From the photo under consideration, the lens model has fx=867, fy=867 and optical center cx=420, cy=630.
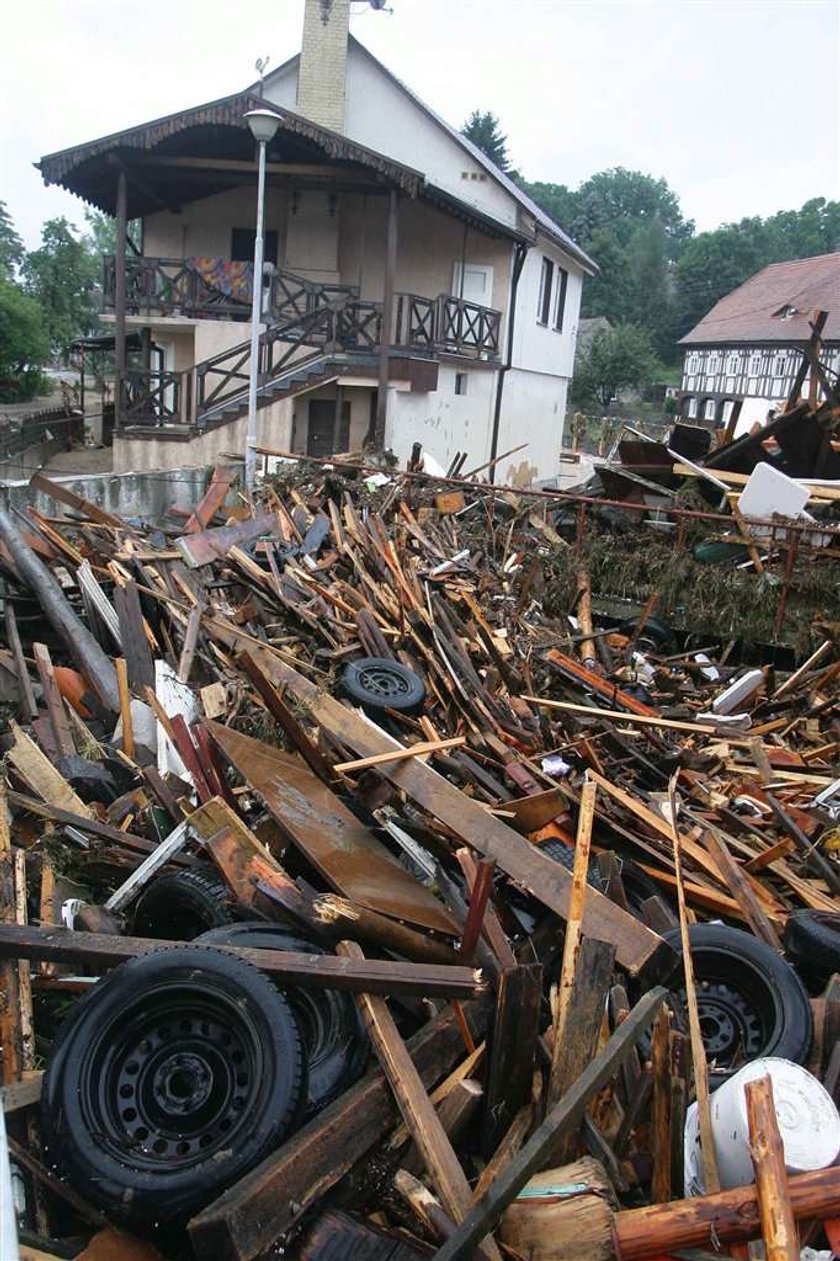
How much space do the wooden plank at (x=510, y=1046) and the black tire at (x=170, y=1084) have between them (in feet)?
2.33

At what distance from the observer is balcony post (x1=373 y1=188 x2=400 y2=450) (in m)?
18.1

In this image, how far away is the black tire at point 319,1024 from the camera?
10.2 ft

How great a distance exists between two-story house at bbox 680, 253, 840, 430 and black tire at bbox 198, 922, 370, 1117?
143 feet

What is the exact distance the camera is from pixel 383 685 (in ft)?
23.3

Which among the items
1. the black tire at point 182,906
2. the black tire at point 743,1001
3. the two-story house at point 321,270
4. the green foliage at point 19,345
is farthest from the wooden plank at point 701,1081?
the green foliage at point 19,345

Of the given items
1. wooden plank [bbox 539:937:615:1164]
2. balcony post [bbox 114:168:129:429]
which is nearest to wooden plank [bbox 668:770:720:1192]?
wooden plank [bbox 539:937:615:1164]

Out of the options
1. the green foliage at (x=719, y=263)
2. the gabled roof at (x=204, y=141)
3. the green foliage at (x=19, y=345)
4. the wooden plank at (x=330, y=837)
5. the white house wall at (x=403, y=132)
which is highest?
the green foliage at (x=719, y=263)

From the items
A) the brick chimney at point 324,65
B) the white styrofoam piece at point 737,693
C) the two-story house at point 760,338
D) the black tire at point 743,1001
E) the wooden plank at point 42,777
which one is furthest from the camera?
the two-story house at point 760,338

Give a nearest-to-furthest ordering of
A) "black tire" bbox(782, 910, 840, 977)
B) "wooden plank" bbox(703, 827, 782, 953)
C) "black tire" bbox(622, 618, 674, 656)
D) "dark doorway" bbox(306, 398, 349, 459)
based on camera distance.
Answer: "black tire" bbox(782, 910, 840, 977), "wooden plank" bbox(703, 827, 782, 953), "black tire" bbox(622, 618, 674, 656), "dark doorway" bbox(306, 398, 349, 459)

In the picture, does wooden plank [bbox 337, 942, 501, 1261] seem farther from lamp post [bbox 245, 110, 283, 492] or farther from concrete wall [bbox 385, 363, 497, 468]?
concrete wall [bbox 385, 363, 497, 468]

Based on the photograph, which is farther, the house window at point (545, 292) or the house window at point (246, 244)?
the house window at point (545, 292)

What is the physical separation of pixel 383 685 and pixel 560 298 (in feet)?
85.1

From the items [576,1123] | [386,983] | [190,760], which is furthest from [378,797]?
[576,1123]

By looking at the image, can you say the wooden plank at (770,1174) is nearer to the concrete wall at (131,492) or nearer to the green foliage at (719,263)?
the concrete wall at (131,492)
